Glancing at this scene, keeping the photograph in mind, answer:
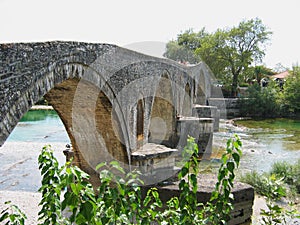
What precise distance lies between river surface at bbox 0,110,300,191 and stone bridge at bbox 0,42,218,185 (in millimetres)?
3096

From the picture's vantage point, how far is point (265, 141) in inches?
717

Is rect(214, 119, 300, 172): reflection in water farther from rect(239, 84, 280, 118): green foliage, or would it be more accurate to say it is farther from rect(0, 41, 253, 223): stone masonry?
rect(0, 41, 253, 223): stone masonry

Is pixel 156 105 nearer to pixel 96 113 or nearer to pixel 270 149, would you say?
pixel 270 149

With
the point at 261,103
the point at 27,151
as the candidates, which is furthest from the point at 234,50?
the point at 27,151

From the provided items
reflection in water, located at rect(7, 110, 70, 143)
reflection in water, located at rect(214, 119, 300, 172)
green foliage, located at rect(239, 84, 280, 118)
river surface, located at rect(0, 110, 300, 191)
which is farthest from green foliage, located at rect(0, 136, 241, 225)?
green foliage, located at rect(239, 84, 280, 118)

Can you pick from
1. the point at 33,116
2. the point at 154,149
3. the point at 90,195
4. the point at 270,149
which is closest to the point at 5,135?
the point at 90,195

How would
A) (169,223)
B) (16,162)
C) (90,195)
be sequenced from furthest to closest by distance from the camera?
(16,162) < (169,223) < (90,195)

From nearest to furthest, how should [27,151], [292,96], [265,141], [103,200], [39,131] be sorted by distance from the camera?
[103,200] < [27,151] < [265,141] < [39,131] < [292,96]

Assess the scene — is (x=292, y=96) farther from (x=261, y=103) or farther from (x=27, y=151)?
(x=27, y=151)

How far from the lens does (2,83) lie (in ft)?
11.7

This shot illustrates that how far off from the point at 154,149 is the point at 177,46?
45539 millimetres

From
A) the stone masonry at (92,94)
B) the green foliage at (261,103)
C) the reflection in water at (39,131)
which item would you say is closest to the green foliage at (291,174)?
the stone masonry at (92,94)

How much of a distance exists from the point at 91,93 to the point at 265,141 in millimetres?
13728

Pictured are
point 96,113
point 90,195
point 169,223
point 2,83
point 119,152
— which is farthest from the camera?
point 119,152
